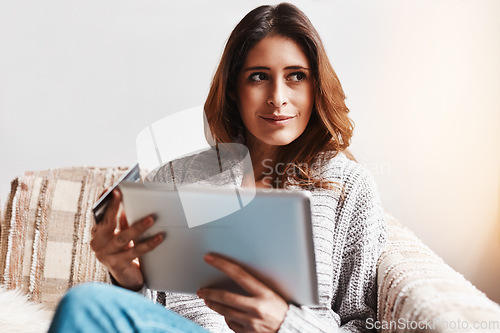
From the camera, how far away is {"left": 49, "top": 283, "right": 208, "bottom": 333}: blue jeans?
0.76 m

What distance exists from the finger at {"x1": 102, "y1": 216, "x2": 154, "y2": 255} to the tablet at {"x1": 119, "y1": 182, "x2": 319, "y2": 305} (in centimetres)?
1

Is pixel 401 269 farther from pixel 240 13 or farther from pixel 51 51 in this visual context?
pixel 51 51

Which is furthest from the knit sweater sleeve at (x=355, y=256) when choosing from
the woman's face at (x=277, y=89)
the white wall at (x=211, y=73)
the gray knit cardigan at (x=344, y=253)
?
the white wall at (x=211, y=73)

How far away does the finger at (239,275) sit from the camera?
78cm

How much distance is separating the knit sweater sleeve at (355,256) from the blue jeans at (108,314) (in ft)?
1.28

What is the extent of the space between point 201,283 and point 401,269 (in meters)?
0.42

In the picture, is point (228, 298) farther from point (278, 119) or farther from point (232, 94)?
point (232, 94)

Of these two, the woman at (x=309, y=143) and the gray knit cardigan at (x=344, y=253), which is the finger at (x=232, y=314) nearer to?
Result: the woman at (x=309, y=143)

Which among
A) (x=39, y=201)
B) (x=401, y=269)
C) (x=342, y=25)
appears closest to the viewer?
(x=401, y=269)

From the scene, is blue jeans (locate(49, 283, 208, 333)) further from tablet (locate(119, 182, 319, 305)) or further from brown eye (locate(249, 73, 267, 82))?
brown eye (locate(249, 73, 267, 82))

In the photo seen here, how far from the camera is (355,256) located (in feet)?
3.53

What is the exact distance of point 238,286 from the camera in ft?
2.66

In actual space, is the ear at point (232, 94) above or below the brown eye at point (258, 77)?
below

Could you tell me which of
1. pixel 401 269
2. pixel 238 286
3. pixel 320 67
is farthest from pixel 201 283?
pixel 320 67
